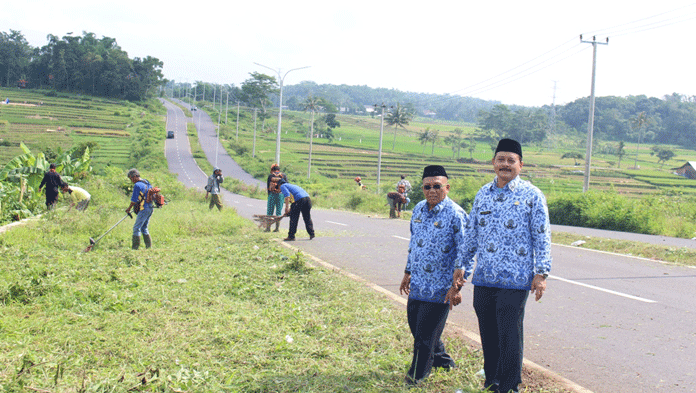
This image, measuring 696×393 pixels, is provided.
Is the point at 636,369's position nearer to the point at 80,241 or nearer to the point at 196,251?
the point at 196,251

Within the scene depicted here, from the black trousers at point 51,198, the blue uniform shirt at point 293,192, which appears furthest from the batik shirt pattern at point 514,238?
the black trousers at point 51,198

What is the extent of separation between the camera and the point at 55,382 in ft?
13.6

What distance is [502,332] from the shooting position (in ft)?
13.9

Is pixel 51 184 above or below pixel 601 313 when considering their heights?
above

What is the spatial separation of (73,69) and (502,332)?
393ft

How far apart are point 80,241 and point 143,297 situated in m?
5.82

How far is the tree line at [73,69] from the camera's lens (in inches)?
4124

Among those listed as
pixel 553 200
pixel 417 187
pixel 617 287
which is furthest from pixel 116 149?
pixel 617 287

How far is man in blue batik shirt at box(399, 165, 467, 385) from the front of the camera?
14.9ft

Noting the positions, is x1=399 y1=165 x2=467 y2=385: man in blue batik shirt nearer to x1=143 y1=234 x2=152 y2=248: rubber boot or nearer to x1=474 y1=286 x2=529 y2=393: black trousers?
x1=474 y1=286 x2=529 y2=393: black trousers

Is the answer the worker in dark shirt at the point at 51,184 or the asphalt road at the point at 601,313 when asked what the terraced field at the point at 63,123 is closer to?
the worker in dark shirt at the point at 51,184

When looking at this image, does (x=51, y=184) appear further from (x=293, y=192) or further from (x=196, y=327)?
(x=196, y=327)

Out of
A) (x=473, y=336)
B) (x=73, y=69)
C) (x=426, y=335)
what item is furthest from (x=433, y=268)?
(x=73, y=69)

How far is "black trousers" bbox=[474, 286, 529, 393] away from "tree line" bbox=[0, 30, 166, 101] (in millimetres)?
113537
